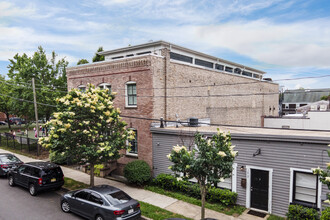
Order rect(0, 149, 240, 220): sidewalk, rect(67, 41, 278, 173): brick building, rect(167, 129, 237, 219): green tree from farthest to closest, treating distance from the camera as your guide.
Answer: rect(67, 41, 278, 173): brick building < rect(0, 149, 240, 220): sidewalk < rect(167, 129, 237, 219): green tree

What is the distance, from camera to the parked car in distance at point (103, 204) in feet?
32.9

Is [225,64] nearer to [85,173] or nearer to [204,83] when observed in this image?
[204,83]

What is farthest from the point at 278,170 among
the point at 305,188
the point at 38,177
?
the point at 38,177

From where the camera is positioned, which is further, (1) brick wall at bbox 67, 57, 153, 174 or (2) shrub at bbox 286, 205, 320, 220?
(1) brick wall at bbox 67, 57, 153, 174

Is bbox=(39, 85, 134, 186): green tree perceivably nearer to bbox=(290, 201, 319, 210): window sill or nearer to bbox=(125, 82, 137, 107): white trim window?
bbox=(125, 82, 137, 107): white trim window

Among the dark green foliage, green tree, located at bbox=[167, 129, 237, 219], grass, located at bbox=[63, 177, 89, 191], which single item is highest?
green tree, located at bbox=[167, 129, 237, 219]

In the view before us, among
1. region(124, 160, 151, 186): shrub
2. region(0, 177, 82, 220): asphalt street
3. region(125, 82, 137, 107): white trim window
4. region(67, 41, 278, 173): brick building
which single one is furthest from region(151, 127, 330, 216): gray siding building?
region(0, 177, 82, 220): asphalt street

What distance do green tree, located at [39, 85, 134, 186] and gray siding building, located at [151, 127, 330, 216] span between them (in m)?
7.36

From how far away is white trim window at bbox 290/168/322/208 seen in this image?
432 inches

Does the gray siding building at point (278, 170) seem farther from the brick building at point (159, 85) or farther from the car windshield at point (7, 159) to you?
the car windshield at point (7, 159)

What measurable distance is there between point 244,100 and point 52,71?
26.7 metres

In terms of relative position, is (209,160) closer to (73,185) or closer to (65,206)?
(65,206)

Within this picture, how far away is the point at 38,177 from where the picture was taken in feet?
46.3

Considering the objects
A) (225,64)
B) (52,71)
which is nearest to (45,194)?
(52,71)
